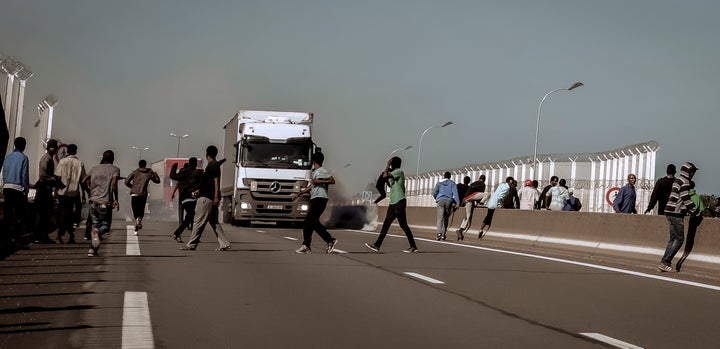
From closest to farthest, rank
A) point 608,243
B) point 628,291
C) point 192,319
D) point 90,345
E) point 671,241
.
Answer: point 90,345 → point 192,319 → point 628,291 → point 671,241 → point 608,243

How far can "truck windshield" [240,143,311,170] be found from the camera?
34469mm

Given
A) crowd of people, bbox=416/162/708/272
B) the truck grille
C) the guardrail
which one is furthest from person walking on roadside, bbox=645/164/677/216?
the truck grille

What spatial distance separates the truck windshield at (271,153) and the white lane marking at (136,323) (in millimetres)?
23344

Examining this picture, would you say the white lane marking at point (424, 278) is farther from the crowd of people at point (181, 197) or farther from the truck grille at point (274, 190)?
the truck grille at point (274, 190)

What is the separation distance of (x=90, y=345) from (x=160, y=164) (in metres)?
53.6

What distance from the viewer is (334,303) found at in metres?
10.8

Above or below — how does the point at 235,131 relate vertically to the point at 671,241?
above

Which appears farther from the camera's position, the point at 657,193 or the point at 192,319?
the point at 657,193

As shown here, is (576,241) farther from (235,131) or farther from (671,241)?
(235,131)

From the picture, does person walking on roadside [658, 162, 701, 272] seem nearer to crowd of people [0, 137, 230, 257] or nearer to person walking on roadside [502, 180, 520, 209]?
crowd of people [0, 137, 230, 257]

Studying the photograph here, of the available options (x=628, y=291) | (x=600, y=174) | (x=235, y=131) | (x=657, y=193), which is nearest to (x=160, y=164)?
(x=235, y=131)

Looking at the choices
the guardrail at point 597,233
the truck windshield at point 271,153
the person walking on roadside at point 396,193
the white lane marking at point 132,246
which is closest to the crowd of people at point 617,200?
the guardrail at point 597,233

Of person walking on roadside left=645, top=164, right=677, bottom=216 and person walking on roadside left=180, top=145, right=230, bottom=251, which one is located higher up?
person walking on roadside left=645, top=164, right=677, bottom=216

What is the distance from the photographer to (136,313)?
31.3 ft
